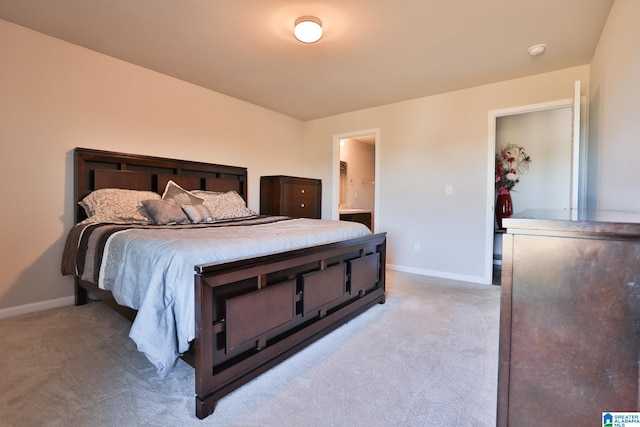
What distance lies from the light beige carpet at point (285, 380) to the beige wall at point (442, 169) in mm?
1475

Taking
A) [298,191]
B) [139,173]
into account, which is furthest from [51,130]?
[298,191]

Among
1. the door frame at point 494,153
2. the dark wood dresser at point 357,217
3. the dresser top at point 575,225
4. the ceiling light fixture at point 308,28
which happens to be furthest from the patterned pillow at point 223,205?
the door frame at point 494,153

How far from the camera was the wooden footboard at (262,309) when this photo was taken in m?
1.39

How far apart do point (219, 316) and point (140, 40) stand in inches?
102

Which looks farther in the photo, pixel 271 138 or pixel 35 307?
pixel 271 138

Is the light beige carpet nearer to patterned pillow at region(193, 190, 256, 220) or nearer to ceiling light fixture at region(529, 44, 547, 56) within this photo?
patterned pillow at region(193, 190, 256, 220)

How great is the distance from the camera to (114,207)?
8.68ft

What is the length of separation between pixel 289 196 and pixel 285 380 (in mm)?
2967

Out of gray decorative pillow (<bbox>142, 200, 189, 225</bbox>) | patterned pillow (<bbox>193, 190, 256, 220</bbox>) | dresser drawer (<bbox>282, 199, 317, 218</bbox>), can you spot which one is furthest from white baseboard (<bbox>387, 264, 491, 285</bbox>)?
gray decorative pillow (<bbox>142, 200, 189, 225</bbox>)

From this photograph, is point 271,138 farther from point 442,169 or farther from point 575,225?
point 575,225

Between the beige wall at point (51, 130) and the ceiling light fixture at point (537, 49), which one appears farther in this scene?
the ceiling light fixture at point (537, 49)

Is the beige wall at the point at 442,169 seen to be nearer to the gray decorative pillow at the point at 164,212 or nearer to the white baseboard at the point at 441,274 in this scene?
the white baseboard at the point at 441,274

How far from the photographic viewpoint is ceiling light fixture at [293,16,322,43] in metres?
2.23

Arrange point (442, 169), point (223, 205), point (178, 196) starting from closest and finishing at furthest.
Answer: point (178, 196) → point (223, 205) → point (442, 169)
